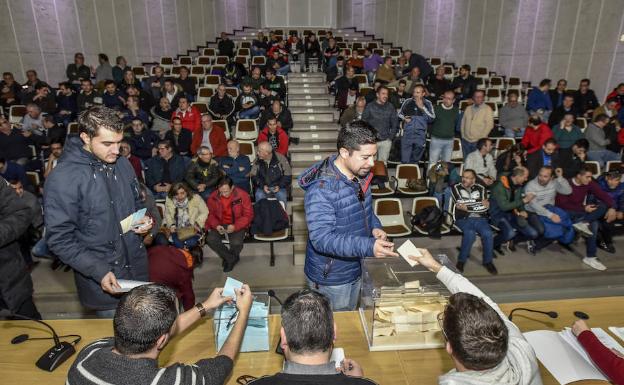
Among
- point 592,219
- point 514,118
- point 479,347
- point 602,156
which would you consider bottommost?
point 592,219

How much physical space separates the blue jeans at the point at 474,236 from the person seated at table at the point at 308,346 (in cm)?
426

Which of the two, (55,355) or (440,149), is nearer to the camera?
(55,355)

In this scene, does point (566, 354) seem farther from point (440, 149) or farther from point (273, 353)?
point (440, 149)

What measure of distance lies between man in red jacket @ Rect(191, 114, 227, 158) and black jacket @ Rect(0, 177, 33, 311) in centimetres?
437

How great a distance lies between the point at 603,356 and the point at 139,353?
1964 millimetres

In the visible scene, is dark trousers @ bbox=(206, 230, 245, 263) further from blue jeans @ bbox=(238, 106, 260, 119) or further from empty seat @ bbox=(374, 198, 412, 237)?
blue jeans @ bbox=(238, 106, 260, 119)

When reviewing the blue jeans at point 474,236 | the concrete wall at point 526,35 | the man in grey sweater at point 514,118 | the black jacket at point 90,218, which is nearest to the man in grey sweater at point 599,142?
the man in grey sweater at point 514,118

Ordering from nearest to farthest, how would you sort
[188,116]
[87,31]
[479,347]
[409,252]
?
1. [479,347]
2. [409,252]
3. [188,116]
4. [87,31]

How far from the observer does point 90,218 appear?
211cm

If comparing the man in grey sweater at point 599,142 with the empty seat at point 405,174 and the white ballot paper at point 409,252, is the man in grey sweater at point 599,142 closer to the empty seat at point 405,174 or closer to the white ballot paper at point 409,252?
the empty seat at point 405,174

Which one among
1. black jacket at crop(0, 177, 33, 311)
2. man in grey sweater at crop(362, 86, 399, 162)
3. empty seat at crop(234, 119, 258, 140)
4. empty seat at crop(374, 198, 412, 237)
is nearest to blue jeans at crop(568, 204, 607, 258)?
empty seat at crop(374, 198, 412, 237)

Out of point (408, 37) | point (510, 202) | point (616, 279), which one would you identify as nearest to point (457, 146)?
point (510, 202)

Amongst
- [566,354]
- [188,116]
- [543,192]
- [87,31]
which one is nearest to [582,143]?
[543,192]

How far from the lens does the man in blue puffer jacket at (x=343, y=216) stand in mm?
2031
